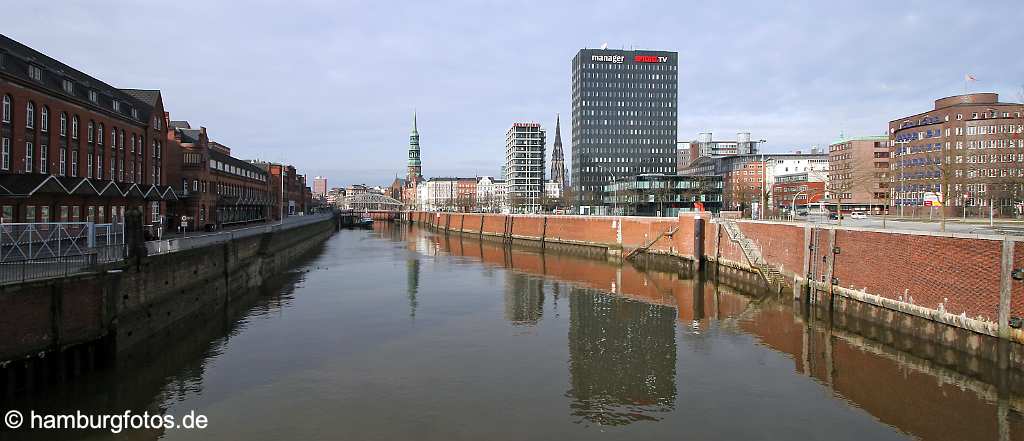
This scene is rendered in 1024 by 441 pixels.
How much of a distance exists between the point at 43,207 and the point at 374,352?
25.0 m

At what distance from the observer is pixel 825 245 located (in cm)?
3281

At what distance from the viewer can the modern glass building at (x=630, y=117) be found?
15788 centimetres

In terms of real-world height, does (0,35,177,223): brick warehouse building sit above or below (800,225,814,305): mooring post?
above

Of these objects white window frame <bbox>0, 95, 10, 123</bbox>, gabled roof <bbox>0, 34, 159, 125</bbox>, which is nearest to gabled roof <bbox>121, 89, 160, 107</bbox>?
gabled roof <bbox>0, 34, 159, 125</bbox>

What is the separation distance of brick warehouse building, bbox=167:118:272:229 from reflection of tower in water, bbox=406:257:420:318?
1959 centimetres

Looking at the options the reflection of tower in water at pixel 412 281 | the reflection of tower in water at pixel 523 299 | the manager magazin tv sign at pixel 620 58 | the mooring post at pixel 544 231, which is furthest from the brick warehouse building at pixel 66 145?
the manager magazin tv sign at pixel 620 58

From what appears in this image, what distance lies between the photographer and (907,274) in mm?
25484

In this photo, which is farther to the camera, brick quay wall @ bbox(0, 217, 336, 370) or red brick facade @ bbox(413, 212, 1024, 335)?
red brick facade @ bbox(413, 212, 1024, 335)

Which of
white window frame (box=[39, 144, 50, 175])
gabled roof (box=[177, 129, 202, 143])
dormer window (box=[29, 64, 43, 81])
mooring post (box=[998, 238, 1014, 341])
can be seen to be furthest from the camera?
gabled roof (box=[177, 129, 202, 143])

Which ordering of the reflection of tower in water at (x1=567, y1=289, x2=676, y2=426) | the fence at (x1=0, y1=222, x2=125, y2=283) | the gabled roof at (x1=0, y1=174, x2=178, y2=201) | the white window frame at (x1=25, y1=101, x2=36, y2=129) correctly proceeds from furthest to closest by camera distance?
the white window frame at (x1=25, y1=101, x2=36, y2=129)
the gabled roof at (x1=0, y1=174, x2=178, y2=201)
the reflection of tower in water at (x1=567, y1=289, x2=676, y2=426)
the fence at (x1=0, y1=222, x2=125, y2=283)

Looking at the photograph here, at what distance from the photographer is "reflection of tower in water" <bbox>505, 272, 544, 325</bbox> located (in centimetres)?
3127

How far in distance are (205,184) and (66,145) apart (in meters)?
27.7

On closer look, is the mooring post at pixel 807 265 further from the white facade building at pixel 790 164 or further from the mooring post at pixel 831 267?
the white facade building at pixel 790 164

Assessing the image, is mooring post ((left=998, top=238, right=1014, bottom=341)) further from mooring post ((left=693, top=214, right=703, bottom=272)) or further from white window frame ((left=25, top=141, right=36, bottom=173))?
white window frame ((left=25, top=141, right=36, bottom=173))
